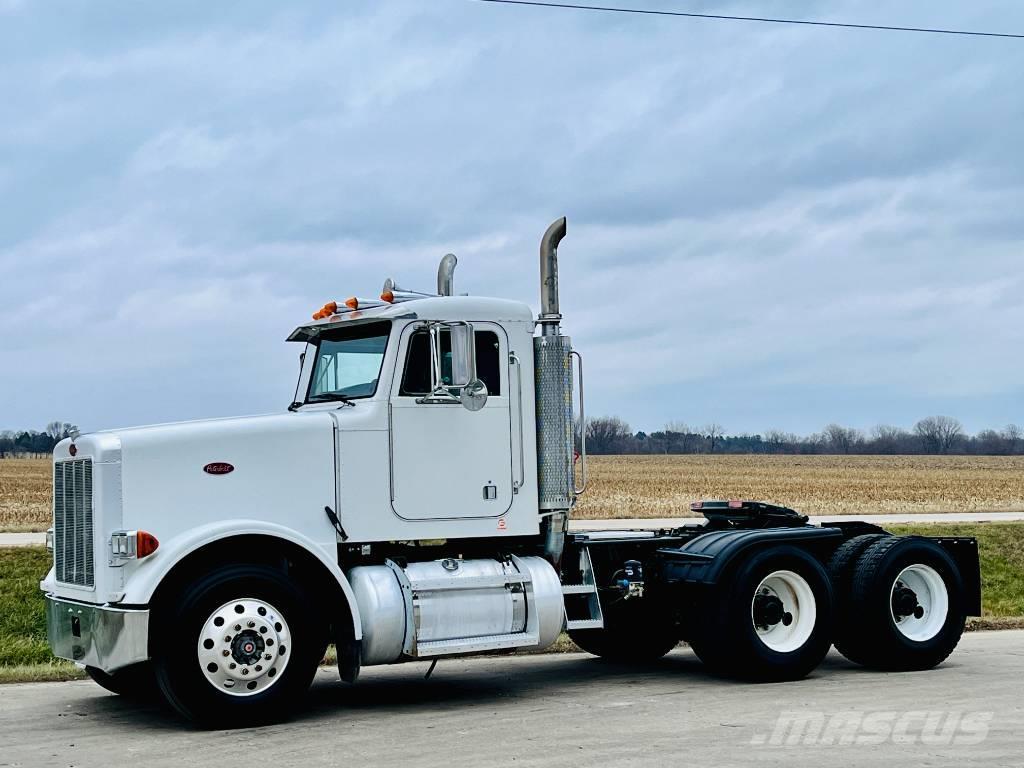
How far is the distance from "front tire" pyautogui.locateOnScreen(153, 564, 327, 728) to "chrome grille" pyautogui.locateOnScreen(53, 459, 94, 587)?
3.25 feet

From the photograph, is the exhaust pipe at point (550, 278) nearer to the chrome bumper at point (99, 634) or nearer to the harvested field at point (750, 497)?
the chrome bumper at point (99, 634)

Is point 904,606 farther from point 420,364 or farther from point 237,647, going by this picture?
point 237,647

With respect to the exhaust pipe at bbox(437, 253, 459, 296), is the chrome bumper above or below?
below

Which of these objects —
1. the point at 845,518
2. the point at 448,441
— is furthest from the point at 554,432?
the point at 845,518

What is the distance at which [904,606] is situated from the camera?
1223cm

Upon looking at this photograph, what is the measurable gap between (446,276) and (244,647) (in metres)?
3.61

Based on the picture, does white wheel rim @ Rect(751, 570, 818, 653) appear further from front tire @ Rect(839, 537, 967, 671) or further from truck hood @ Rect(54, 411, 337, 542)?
truck hood @ Rect(54, 411, 337, 542)

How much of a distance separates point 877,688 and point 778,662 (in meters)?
0.82

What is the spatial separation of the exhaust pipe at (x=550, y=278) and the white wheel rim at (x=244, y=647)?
3.34 metres

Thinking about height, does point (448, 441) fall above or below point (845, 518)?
above

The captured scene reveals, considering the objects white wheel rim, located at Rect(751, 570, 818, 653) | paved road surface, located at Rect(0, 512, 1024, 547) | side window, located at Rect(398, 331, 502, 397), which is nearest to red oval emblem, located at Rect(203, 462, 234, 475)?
side window, located at Rect(398, 331, 502, 397)

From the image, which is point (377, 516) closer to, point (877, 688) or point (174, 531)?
point (174, 531)

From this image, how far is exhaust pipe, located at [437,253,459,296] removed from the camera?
11.3m

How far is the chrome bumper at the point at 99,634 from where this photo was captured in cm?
923
